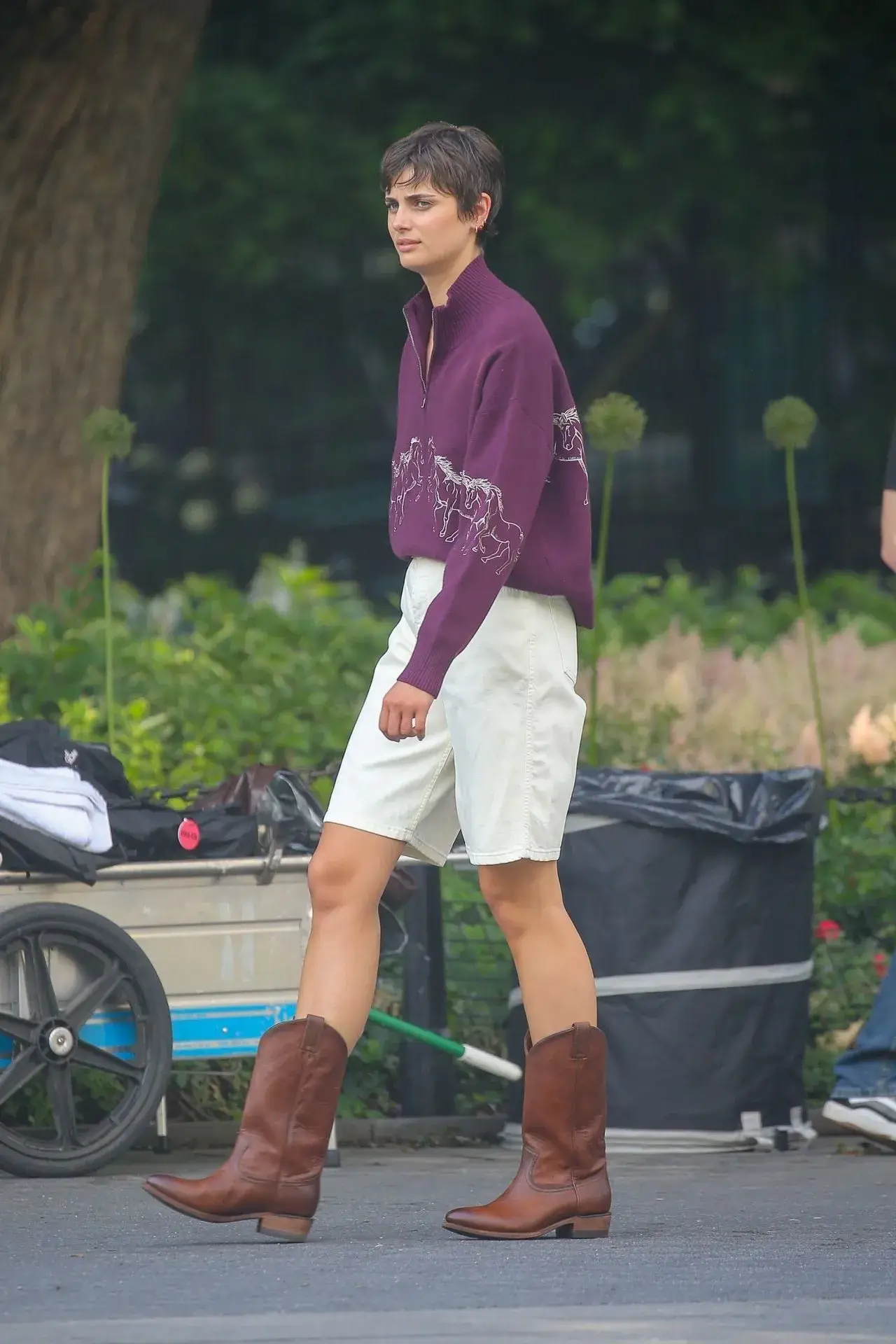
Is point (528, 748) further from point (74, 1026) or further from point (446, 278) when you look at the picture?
point (74, 1026)

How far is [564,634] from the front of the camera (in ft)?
15.5

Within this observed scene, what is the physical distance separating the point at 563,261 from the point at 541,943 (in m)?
9.37

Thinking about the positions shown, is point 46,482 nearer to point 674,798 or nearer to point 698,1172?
point 674,798

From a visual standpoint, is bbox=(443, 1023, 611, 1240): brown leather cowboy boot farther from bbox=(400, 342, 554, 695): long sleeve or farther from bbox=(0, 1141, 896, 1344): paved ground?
bbox=(400, 342, 554, 695): long sleeve

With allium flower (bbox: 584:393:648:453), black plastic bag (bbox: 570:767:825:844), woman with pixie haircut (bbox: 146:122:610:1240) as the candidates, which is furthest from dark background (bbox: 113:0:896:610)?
woman with pixie haircut (bbox: 146:122:610:1240)

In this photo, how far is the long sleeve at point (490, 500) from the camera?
4.47 meters

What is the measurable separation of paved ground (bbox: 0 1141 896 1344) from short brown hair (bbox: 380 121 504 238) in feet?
6.21

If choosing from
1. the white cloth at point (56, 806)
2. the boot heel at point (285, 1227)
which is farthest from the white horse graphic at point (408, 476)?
the white cloth at point (56, 806)

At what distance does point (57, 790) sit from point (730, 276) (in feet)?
30.3

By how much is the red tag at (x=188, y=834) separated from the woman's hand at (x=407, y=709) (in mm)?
1664

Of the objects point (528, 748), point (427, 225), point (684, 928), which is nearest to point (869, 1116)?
point (684, 928)

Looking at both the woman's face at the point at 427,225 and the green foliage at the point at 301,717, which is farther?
the green foliage at the point at 301,717

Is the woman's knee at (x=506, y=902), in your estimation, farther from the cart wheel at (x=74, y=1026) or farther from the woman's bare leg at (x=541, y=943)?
the cart wheel at (x=74, y=1026)

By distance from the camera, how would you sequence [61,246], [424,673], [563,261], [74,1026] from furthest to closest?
[563,261], [61,246], [74,1026], [424,673]
